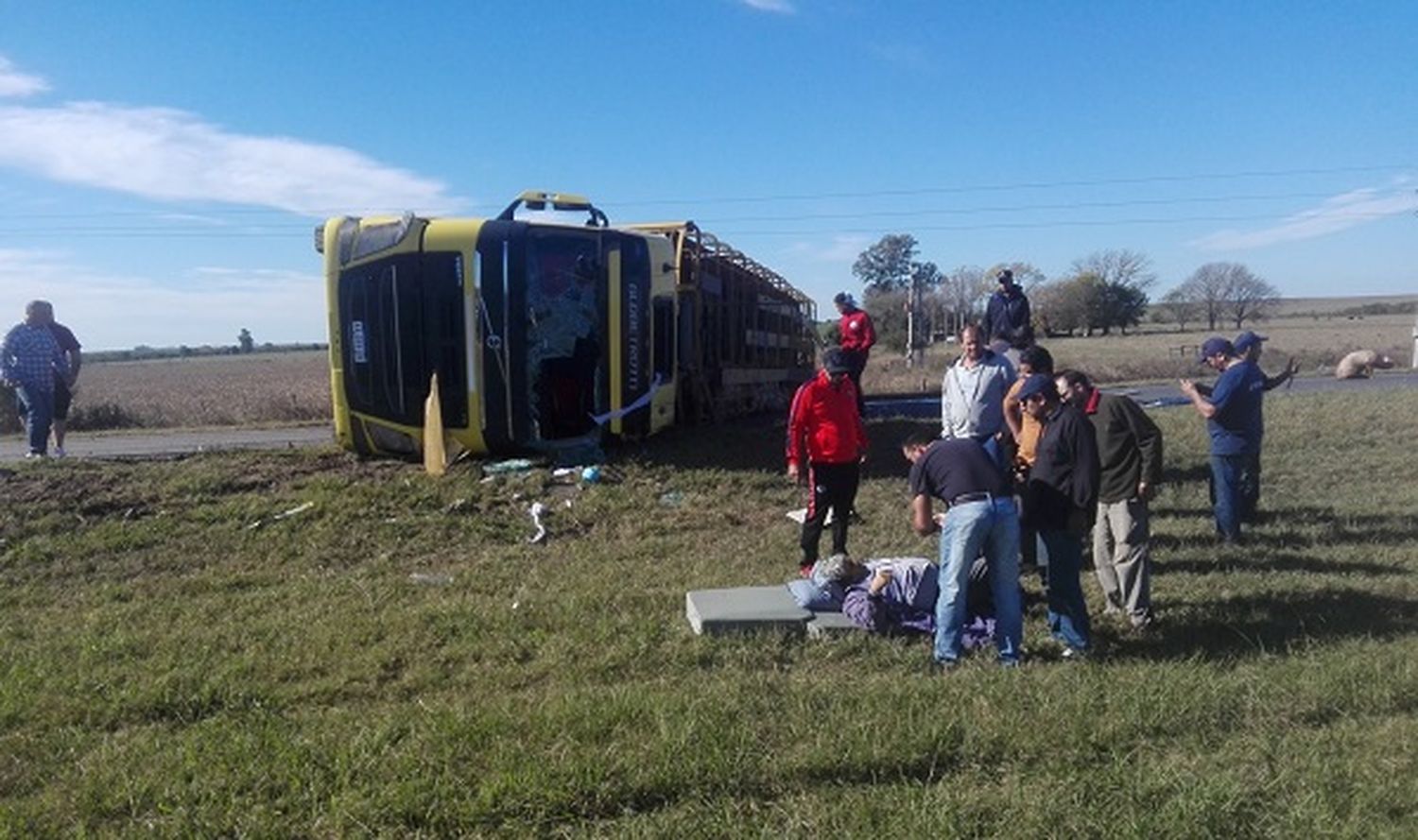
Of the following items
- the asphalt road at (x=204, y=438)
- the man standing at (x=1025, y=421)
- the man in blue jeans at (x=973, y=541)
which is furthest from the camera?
the asphalt road at (x=204, y=438)

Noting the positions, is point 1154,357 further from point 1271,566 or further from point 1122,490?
point 1122,490

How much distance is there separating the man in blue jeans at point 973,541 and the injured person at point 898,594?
0.51 meters

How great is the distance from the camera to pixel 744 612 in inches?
238

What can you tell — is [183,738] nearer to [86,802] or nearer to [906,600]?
[86,802]

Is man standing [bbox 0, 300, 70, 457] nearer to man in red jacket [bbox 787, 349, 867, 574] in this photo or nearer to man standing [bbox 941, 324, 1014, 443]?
man in red jacket [bbox 787, 349, 867, 574]

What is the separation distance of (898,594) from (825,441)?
1.58 m

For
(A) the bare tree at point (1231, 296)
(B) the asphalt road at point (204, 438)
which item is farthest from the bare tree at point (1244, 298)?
(B) the asphalt road at point (204, 438)

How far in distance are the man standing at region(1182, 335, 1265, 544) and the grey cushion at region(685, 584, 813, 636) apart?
4.04 m

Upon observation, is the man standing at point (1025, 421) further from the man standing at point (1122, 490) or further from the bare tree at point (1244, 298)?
the bare tree at point (1244, 298)

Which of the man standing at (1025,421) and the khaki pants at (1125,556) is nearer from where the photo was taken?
the khaki pants at (1125,556)

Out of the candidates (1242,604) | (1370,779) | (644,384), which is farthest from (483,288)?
(1370,779)

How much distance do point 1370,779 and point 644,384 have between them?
930cm

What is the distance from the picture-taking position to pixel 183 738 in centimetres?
448

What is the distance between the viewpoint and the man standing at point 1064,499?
5.82 meters
